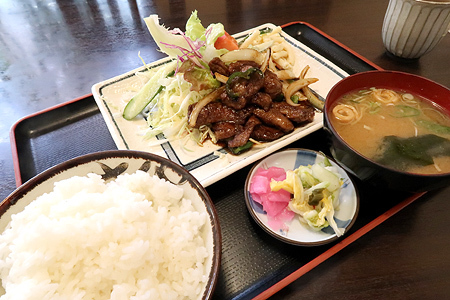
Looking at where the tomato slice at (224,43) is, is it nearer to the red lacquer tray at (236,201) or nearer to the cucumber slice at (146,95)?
the cucumber slice at (146,95)

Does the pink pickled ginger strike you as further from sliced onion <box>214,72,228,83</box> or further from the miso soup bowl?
sliced onion <box>214,72,228,83</box>

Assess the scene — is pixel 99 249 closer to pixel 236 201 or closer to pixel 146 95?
pixel 236 201

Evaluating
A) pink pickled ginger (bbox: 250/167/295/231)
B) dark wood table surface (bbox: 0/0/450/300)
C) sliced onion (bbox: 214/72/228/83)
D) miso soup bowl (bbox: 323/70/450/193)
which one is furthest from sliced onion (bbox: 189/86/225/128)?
dark wood table surface (bbox: 0/0/450/300)

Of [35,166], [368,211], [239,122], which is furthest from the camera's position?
[239,122]

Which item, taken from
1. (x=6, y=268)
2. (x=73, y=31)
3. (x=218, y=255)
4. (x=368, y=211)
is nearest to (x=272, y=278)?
(x=218, y=255)

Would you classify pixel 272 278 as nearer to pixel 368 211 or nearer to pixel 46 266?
pixel 368 211

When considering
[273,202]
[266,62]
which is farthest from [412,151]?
[266,62]
